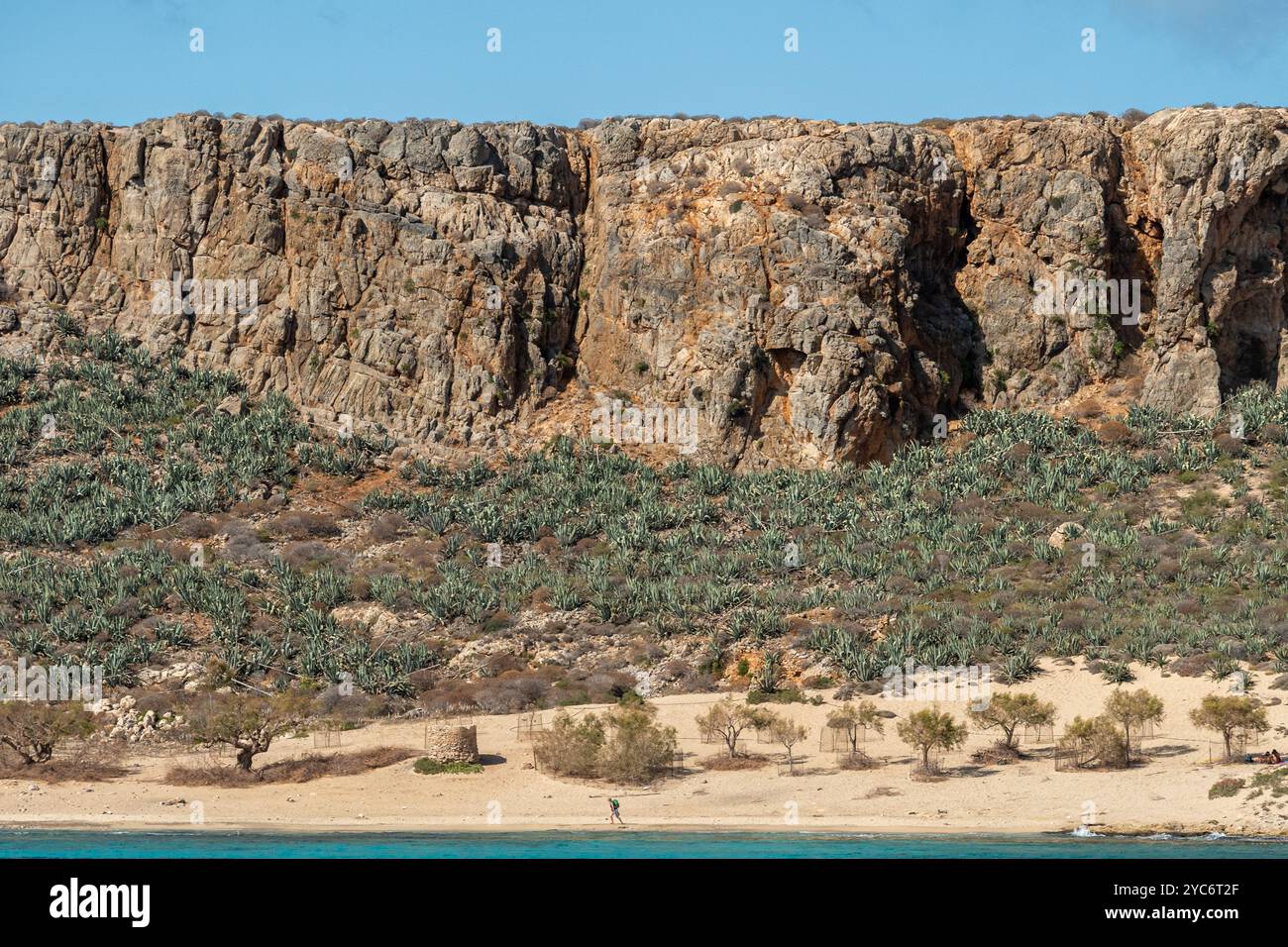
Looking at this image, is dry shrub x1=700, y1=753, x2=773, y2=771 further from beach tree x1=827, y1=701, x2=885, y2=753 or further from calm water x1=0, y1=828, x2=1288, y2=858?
calm water x1=0, y1=828, x2=1288, y2=858

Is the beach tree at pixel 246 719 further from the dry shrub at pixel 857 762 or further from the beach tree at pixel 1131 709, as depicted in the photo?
the beach tree at pixel 1131 709

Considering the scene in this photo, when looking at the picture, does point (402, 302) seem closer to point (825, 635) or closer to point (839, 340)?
point (839, 340)

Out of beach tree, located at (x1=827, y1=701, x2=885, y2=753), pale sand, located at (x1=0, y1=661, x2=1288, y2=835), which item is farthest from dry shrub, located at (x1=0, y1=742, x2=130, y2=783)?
beach tree, located at (x1=827, y1=701, x2=885, y2=753)

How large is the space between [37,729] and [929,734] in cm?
1642

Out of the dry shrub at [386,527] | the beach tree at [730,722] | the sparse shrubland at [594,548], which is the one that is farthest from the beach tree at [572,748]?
the dry shrub at [386,527]

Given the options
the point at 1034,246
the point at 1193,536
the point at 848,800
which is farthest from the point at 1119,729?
the point at 1034,246

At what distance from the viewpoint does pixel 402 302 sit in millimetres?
49188

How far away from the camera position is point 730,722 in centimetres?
2881

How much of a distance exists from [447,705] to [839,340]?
1930 cm

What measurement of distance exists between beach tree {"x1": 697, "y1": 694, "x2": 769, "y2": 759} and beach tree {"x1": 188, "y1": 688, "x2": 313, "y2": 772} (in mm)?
8115

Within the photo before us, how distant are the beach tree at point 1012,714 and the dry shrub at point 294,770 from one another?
10976 mm

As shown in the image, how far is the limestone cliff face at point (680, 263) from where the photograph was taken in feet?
156

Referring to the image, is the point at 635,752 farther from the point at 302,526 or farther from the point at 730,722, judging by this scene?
the point at 302,526

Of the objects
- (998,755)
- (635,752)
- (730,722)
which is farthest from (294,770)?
(998,755)
